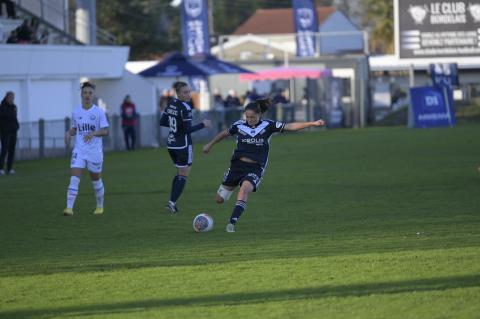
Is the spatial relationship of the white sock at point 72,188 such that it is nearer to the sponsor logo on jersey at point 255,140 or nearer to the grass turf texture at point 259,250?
the grass turf texture at point 259,250

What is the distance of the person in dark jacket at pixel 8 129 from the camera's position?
25.2 meters

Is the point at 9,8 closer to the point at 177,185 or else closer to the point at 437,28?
the point at 437,28

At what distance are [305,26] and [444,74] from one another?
986cm

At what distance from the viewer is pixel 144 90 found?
40938 mm

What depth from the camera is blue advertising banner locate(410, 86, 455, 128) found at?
44281 mm

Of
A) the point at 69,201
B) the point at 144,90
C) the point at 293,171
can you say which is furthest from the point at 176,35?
the point at 69,201

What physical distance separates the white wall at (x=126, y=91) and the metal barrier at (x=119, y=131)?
98.5 inches

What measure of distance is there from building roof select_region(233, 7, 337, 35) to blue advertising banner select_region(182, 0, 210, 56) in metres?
49.0

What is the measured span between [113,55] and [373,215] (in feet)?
84.0

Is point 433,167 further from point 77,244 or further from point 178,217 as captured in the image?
point 77,244

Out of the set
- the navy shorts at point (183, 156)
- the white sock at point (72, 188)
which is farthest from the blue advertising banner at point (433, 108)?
the white sock at point (72, 188)

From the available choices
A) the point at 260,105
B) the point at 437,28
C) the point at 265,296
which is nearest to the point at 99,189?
the point at 260,105

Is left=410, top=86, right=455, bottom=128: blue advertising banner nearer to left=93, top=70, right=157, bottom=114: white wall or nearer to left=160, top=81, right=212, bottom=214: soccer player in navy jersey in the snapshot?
left=93, top=70, right=157, bottom=114: white wall

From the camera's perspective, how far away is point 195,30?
151 feet
